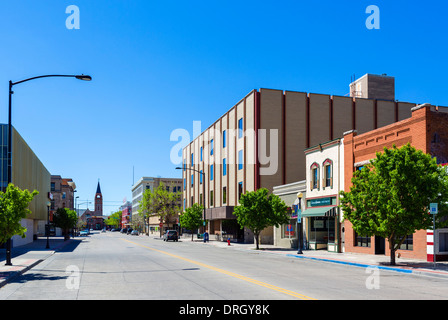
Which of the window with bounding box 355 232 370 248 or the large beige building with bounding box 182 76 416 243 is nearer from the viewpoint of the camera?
the window with bounding box 355 232 370 248

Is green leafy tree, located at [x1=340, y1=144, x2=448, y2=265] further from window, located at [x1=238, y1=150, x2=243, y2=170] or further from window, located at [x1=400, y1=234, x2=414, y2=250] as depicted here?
window, located at [x1=238, y1=150, x2=243, y2=170]

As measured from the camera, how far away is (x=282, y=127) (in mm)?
49500

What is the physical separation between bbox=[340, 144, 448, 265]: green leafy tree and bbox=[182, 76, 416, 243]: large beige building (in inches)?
1050

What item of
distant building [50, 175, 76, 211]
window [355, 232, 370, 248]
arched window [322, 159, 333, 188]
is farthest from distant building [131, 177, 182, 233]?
window [355, 232, 370, 248]

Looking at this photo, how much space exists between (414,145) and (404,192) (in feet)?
21.4

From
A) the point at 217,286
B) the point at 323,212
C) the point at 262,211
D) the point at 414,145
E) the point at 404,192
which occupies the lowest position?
the point at 217,286

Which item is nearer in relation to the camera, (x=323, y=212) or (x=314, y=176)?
(x=323, y=212)

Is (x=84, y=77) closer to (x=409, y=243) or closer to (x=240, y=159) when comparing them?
(x=409, y=243)

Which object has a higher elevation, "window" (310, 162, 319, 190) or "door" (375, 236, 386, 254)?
"window" (310, 162, 319, 190)

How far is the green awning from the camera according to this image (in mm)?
33938

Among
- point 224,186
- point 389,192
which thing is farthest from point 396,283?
point 224,186

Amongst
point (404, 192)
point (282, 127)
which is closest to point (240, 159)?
point (282, 127)

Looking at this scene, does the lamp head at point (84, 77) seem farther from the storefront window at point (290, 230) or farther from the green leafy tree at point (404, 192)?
the storefront window at point (290, 230)
